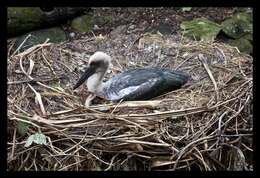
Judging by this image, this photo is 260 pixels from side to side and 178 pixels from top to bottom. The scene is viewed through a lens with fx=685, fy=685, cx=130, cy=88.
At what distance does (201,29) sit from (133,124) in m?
1.49

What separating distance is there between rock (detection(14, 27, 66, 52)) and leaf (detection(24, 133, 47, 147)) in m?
1.23

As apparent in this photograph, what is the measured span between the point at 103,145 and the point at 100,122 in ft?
0.48

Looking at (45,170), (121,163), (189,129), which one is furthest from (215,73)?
(45,170)

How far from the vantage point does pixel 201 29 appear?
4574 millimetres

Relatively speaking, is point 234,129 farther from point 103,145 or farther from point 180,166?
point 103,145

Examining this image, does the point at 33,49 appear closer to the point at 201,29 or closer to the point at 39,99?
the point at 39,99

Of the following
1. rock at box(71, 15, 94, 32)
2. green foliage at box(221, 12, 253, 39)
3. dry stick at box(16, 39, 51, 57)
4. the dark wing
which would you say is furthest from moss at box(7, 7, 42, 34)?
green foliage at box(221, 12, 253, 39)

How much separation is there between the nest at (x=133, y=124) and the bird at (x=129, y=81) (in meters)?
0.05

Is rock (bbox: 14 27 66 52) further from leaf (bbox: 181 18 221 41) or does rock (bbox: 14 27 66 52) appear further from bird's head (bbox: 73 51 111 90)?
leaf (bbox: 181 18 221 41)

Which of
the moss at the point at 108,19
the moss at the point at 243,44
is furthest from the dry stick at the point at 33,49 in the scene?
the moss at the point at 243,44

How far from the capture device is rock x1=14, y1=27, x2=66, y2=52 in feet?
14.5

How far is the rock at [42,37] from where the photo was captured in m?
4.42

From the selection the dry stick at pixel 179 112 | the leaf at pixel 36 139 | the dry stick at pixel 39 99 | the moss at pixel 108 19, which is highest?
the moss at pixel 108 19

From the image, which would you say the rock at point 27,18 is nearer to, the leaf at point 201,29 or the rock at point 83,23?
the rock at point 83,23
